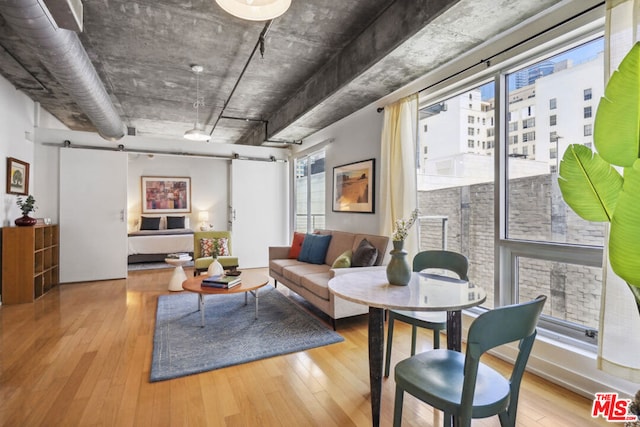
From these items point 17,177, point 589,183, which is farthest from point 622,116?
point 17,177

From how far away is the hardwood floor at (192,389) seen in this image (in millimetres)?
1819

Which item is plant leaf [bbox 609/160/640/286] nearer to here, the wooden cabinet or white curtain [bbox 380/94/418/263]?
white curtain [bbox 380/94/418/263]

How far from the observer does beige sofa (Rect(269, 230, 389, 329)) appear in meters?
3.14

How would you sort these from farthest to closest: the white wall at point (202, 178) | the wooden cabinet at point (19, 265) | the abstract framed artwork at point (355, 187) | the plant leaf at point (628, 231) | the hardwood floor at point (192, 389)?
the white wall at point (202, 178) < the abstract framed artwork at point (355, 187) < the wooden cabinet at point (19, 265) < the hardwood floor at point (192, 389) < the plant leaf at point (628, 231)

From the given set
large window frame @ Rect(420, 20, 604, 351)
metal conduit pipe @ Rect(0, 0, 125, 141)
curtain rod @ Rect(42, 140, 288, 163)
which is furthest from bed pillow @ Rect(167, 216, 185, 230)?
large window frame @ Rect(420, 20, 604, 351)

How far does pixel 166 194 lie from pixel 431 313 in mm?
7544

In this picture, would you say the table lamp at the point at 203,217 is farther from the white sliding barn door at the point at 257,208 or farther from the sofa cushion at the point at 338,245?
the sofa cushion at the point at 338,245

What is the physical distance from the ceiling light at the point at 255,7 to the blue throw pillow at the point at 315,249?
3.15 meters

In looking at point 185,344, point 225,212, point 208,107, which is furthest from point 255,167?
point 185,344

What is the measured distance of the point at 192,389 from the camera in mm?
2115

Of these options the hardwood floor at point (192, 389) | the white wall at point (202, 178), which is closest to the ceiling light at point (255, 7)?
the hardwood floor at point (192, 389)

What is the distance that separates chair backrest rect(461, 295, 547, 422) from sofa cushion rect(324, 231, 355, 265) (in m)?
2.89

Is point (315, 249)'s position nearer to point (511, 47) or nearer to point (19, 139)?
point (511, 47)

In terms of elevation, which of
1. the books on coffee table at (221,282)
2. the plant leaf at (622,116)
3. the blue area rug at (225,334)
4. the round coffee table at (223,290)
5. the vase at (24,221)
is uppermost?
the plant leaf at (622,116)
